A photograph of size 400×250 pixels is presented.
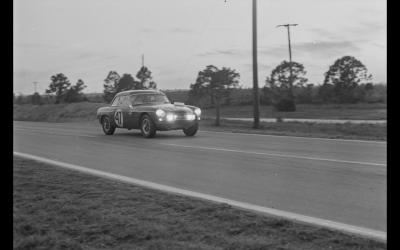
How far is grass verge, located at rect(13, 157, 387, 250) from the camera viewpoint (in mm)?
4262

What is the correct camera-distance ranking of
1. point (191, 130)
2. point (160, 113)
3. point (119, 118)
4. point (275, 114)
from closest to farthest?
point (160, 113) → point (191, 130) → point (119, 118) → point (275, 114)

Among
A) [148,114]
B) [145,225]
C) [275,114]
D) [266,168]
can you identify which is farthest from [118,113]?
[275,114]

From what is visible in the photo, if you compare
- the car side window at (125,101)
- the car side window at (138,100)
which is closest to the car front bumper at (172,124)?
the car side window at (138,100)

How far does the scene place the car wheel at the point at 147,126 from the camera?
51.2ft

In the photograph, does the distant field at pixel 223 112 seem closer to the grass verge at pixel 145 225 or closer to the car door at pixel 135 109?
the car door at pixel 135 109

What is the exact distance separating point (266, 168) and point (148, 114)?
301 inches

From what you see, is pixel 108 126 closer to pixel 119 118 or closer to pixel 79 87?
pixel 119 118

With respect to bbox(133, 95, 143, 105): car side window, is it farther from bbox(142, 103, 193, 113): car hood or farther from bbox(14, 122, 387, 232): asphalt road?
bbox(14, 122, 387, 232): asphalt road

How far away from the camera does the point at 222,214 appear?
205 inches

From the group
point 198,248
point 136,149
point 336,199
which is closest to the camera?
point 198,248

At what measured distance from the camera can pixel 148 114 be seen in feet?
52.0

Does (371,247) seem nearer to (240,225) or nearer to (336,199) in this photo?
(240,225)
